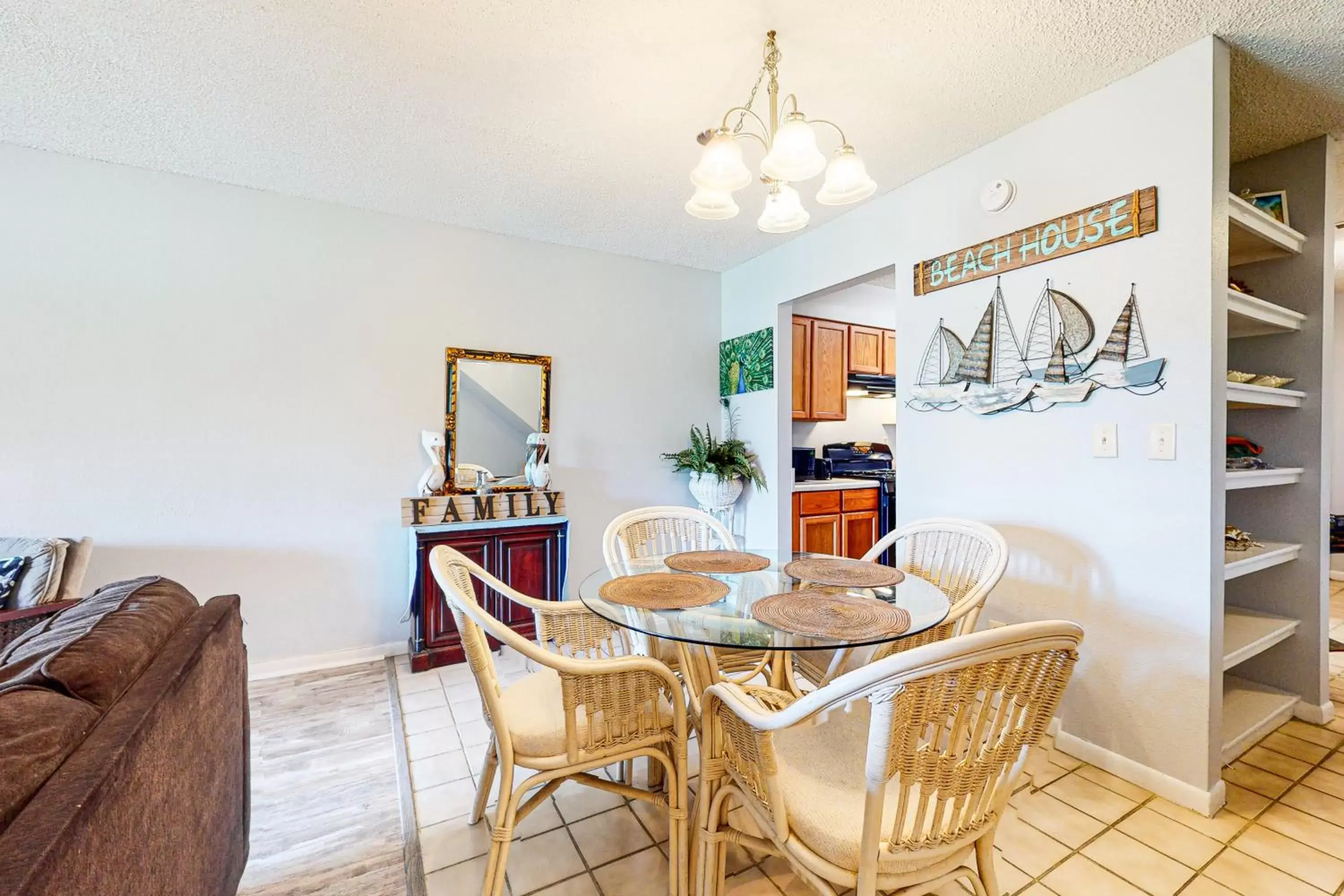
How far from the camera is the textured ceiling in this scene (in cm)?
167

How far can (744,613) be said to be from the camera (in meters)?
1.56

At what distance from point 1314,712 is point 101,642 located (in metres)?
3.83

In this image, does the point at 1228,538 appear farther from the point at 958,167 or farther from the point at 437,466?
the point at 437,466

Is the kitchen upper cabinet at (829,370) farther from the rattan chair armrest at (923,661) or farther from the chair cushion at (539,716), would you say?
the rattan chair armrest at (923,661)

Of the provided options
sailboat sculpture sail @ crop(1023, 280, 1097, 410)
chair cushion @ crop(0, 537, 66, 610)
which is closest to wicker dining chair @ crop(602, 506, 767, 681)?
sailboat sculpture sail @ crop(1023, 280, 1097, 410)

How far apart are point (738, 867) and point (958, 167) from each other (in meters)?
2.74

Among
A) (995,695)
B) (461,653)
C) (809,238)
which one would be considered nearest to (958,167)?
(809,238)

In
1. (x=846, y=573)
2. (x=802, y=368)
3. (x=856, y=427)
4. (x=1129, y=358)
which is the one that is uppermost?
(x=802, y=368)

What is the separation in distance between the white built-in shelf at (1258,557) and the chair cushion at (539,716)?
1918mm

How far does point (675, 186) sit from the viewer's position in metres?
2.75

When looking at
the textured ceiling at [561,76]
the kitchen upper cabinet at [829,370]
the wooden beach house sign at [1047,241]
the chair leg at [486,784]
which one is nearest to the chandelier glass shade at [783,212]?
the textured ceiling at [561,76]

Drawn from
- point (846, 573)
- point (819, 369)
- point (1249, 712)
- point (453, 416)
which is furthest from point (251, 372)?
point (1249, 712)

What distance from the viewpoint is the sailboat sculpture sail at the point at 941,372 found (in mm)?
2480

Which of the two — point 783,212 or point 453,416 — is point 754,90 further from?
point 453,416
